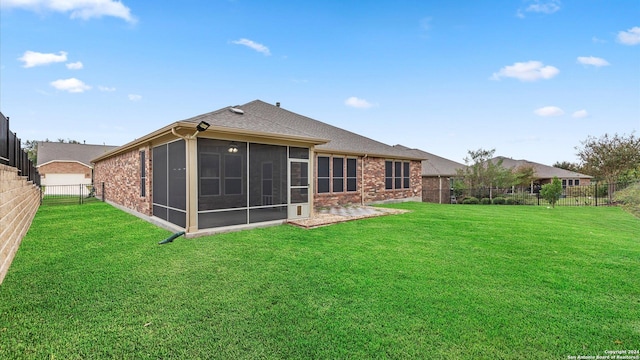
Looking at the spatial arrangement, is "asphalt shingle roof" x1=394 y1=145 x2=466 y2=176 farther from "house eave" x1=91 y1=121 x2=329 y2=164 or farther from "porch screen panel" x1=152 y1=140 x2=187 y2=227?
"porch screen panel" x1=152 y1=140 x2=187 y2=227

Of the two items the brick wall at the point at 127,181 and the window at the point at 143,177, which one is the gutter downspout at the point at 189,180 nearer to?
the brick wall at the point at 127,181

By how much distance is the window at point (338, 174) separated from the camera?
12781 millimetres

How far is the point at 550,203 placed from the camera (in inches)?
609

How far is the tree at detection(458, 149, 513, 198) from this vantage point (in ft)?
58.5

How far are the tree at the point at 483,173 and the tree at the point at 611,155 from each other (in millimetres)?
11430

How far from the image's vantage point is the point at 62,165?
1172 inches

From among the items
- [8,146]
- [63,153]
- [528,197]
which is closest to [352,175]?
[8,146]

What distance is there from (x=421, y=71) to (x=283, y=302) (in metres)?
14.1

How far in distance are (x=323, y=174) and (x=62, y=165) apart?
33018 millimetres

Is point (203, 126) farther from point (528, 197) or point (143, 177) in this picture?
point (528, 197)

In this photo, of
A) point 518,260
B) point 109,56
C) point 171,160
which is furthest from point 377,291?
point 109,56

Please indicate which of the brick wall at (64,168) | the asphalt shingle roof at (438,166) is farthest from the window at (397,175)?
the brick wall at (64,168)

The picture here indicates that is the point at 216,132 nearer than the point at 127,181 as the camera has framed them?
Yes

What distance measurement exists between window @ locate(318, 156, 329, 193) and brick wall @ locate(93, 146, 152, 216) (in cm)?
646
